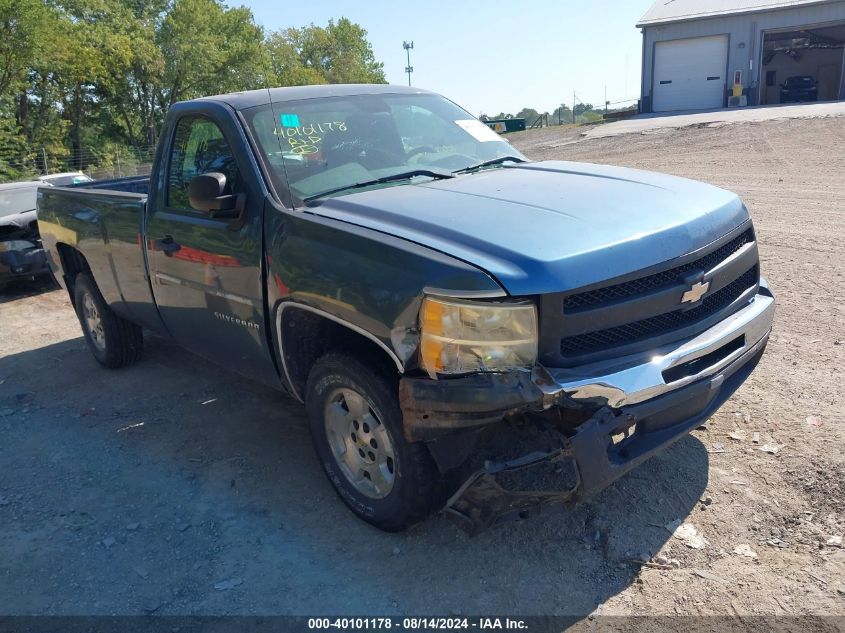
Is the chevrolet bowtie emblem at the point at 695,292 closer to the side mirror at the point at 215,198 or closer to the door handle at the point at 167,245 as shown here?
A: the side mirror at the point at 215,198

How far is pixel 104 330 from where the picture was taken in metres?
5.85

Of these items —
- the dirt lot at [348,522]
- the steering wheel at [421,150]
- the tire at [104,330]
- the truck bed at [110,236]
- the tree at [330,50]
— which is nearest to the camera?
the dirt lot at [348,522]

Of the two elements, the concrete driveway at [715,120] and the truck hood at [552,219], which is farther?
the concrete driveway at [715,120]

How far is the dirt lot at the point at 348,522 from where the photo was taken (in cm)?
292

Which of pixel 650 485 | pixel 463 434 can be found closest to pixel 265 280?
pixel 463 434

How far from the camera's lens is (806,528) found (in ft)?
10.2

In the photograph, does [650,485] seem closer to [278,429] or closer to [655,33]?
[278,429]

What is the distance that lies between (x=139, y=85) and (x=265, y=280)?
46859mm

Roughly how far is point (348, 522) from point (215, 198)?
1.74 m

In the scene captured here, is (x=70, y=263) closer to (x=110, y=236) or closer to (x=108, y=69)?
(x=110, y=236)

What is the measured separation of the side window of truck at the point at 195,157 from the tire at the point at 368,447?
1.24 metres

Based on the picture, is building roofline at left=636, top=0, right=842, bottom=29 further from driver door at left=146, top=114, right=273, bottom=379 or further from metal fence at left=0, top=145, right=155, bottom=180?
driver door at left=146, top=114, right=273, bottom=379

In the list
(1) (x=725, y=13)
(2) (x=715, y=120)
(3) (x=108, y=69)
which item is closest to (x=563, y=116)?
(1) (x=725, y=13)

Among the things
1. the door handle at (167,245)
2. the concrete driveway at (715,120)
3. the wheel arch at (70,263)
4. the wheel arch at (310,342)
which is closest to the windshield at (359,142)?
the wheel arch at (310,342)
